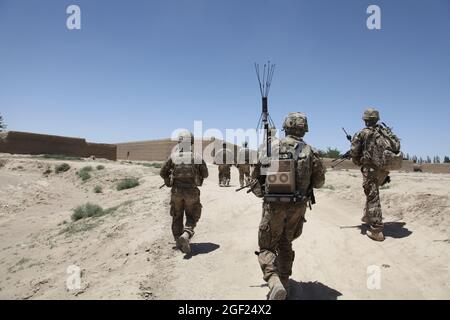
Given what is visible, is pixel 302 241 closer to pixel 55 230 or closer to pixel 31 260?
pixel 31 260

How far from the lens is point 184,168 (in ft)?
22.3

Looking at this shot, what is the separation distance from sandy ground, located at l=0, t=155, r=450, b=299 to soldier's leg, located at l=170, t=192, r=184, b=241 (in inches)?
17.7

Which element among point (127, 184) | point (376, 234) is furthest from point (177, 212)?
point (127, 184)

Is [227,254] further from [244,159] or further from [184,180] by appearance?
[244,159]

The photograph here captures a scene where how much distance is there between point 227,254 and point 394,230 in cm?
356

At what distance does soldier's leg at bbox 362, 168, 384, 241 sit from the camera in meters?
7.12

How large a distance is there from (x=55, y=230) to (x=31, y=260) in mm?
A: 3336

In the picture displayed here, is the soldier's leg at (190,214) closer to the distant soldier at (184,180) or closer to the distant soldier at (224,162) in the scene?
the distant soldier at (184,180)

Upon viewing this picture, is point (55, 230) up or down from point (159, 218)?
down

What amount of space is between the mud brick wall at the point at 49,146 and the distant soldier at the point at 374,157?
94.2 ft

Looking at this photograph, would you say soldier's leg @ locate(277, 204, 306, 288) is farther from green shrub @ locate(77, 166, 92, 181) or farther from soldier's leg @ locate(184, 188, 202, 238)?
green shrub @ locate(77, 166, 92, 181)

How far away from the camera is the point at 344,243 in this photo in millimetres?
6918
